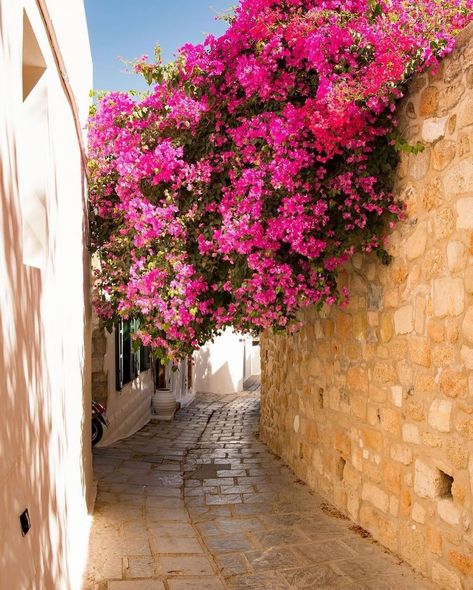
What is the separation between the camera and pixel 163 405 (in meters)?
12.3

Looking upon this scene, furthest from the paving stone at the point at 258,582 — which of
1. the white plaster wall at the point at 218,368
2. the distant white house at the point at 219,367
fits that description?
the white plaster wall at the point at 218,368

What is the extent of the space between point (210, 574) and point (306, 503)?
185cm

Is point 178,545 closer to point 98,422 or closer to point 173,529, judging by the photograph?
point 173,529

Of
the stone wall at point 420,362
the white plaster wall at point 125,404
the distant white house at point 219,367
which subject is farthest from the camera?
the distant white house at point 219,367

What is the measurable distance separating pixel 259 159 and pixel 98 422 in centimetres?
482

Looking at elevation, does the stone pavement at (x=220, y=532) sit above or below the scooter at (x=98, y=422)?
below

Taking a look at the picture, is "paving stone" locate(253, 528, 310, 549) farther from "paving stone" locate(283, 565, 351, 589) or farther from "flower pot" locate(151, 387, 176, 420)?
"flower pot" locate(151, 387, 176, 420)

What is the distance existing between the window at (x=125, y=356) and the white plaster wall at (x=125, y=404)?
140mm

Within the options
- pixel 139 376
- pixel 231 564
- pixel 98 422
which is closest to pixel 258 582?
pixel 231 564

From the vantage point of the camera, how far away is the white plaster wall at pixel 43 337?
204 cm

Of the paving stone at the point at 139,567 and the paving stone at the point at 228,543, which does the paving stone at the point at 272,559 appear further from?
the paving stone at the point at 139,567

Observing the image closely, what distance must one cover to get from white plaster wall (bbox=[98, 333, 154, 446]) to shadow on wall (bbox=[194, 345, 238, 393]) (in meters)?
5.77

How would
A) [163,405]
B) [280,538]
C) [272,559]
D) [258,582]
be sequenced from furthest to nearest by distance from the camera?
[163,405] → [280,538] → [272,559] → [258,582]

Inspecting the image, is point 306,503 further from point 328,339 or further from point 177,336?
point 177,336
